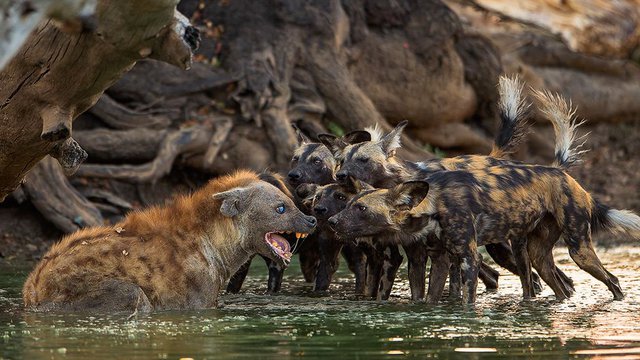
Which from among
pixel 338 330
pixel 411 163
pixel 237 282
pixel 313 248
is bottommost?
pixel 338 330

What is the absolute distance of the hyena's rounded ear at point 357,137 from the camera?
44.3 feet

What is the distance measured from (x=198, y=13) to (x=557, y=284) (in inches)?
354

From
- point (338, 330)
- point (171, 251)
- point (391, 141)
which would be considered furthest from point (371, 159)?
point (338, 330)

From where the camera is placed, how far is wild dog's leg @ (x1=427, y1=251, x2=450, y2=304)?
38.2 feet

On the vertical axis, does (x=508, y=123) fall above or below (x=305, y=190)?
above

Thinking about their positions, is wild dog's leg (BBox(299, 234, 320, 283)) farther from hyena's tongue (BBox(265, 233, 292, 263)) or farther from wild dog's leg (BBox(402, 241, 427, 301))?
hyena's tongue (BBox(265, 233, 292, 263))

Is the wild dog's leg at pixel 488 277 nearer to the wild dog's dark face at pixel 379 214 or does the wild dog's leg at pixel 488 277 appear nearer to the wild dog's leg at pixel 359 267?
the wild dog's leg at pixel 359 267

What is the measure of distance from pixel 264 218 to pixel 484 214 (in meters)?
2.07

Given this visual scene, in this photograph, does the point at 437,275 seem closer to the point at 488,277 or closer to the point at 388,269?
the point at 388,269

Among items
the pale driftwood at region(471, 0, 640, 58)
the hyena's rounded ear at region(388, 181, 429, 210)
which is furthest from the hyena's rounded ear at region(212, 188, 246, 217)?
the pale driftwood at region(471, 0, 640, 58)

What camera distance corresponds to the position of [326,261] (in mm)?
12750

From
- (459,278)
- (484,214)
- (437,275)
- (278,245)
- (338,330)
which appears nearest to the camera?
(338,330)

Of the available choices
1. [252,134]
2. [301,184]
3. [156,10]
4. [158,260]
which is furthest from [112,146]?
[156,10]

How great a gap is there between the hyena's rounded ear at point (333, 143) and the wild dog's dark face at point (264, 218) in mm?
2009
